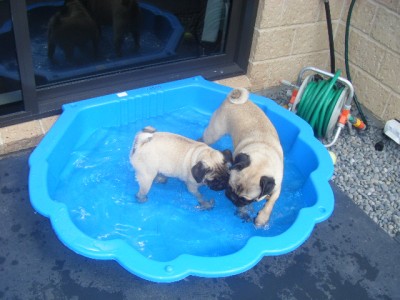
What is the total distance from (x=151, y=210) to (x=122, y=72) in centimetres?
155

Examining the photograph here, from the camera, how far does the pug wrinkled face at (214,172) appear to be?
296 centimetres

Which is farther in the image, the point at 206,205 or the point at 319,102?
the point at 319,102

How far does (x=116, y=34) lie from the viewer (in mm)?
4312

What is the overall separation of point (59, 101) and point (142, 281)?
1833 mm

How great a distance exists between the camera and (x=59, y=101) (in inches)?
159

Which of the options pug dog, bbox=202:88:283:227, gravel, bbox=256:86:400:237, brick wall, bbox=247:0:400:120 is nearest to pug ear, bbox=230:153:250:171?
pug dog, bbox=202:88:283:227

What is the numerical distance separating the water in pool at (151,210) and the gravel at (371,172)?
1.68 feet

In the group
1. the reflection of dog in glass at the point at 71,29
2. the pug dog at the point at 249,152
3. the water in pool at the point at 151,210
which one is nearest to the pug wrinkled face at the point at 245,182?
the pug dog at the point at 249,152

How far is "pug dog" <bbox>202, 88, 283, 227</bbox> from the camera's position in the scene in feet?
9.62

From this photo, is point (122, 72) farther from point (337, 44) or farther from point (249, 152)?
point (337, 44)

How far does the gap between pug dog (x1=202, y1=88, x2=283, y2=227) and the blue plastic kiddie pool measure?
0.27 meters

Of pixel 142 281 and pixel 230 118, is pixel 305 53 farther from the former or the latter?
pixel 142 281

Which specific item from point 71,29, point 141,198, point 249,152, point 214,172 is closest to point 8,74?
point 71,29

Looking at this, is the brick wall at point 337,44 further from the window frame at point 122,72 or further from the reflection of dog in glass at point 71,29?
the reflection of dog in glass at point 71,29
